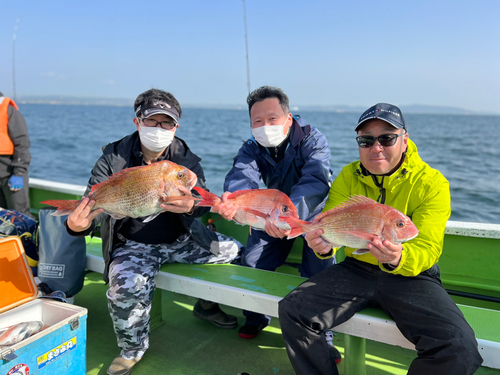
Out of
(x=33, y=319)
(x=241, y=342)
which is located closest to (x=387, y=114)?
(x=241, y=342)

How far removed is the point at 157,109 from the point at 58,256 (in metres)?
1.67

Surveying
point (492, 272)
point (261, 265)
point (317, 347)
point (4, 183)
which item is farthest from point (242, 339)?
point (4, 183)

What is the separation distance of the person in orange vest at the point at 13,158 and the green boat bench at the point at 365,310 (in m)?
2.80

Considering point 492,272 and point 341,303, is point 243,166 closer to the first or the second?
point 341,303

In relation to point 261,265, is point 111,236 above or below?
above

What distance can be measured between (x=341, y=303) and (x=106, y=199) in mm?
1735

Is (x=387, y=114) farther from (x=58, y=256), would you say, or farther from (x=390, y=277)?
(x=58, y=256)

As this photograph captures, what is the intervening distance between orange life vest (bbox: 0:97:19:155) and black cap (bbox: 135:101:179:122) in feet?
13.7

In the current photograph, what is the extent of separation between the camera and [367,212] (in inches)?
82.0

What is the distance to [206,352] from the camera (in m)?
3.23

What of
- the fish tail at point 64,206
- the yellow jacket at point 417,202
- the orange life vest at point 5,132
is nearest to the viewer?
the yellow jacket at point 417,202

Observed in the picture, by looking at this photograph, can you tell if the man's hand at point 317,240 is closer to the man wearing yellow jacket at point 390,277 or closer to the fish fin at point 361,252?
the man wearing yellow jacket at point 390,277

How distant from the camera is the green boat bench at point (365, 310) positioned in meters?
2.28

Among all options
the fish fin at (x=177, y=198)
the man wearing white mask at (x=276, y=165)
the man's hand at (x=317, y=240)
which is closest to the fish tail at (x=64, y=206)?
the fish fin at (x=177, y=198)
